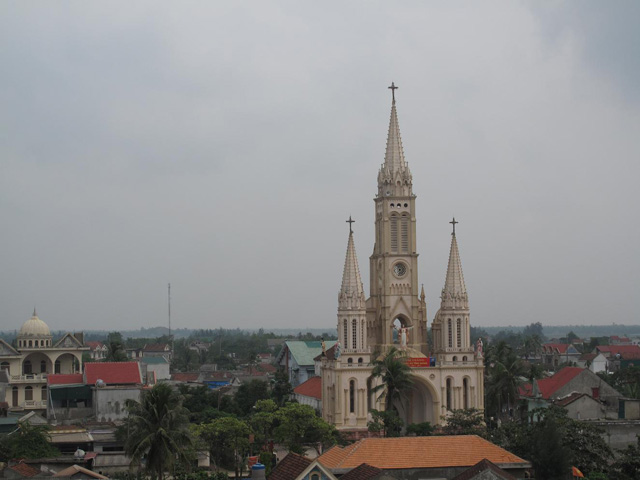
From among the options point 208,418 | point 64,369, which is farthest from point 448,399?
point 64,369

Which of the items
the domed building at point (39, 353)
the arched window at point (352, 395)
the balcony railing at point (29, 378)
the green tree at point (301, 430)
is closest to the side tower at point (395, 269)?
the arched window at point (352, 395)

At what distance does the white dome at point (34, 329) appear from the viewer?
→ 9006 cm

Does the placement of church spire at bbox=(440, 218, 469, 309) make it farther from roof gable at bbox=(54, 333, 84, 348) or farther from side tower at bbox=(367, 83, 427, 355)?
roof gable at bbox=(54, 333, 84, 348)

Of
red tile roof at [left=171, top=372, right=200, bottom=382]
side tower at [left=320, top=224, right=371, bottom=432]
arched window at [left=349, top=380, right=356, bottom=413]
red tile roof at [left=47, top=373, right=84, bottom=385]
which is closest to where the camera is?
side tower at [left=320, top=224, right=371, bottom=432]

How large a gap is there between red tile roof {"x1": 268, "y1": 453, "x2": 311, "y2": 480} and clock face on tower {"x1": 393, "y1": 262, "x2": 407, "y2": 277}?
104 ft

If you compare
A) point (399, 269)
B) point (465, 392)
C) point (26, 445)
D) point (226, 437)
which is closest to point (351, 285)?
point (399, 269)

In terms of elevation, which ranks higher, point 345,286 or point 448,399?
point 345,286

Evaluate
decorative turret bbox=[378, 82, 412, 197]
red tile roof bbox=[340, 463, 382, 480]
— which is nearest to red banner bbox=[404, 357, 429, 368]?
decorative turret bbox=[378, 82, 412, 197]

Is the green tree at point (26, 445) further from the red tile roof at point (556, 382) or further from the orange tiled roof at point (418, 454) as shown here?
the red tile roof at point (556, 382)

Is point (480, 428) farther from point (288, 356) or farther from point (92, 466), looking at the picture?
point (288, 356)

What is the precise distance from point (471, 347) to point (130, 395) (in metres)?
26.4

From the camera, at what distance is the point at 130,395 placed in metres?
73.3

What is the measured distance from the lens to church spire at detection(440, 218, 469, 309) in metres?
73.9

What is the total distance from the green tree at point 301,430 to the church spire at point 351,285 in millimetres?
10526
